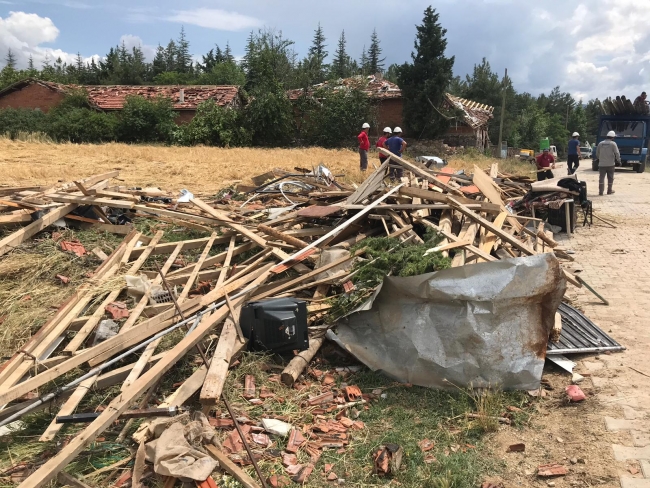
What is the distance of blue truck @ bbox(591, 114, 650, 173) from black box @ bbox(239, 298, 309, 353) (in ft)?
70.0

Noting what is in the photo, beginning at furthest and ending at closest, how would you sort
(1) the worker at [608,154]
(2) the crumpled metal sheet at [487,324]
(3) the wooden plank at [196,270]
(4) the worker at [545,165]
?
(1) the worker at [608,154]
(4) the worker at [545,165]
(3) the wooden plank at [196,270]
(2) the crumpled metal sheet at [487,324]

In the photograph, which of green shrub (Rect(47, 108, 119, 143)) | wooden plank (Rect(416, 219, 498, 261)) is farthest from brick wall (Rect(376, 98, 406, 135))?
wooden plank (Rect(416, 219, 498, 261))

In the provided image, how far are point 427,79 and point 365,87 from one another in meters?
4.78

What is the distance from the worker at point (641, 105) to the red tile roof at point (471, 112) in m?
9.42

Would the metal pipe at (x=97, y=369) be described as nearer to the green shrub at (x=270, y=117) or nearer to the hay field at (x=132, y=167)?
the hay field at (x=132, y=167)

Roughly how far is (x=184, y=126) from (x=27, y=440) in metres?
31.0

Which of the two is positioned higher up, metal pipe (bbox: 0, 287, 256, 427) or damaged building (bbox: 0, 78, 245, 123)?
damaged building (bbox: 0, 78, 245, 123)

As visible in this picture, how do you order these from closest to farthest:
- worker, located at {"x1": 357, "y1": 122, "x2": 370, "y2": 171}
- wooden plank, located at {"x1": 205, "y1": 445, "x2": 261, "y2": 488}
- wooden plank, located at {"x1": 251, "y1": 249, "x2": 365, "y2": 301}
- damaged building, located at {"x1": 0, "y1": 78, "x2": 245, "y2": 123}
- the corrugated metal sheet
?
1. wooden plank, located at {"x1": 205, "y1": 445, "x2": 261, "y2": 488}
2. the corrugated metal sheet
3. wooden plank, located at {"x1": 251, "y1": 249, "x2": 365, "y2": 301}
4. worker, located at {"x1": 357, "y1": 122, "x2": 370, "y2": 171}
5. damaged building, located at {"x1": 0, "y1": 78, "x2": 245, "y2": 123}

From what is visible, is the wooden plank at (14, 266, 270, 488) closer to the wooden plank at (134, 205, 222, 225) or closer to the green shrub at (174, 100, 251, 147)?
the wooden plank at (134, 205, 222, 225)

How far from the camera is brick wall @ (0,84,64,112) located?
35.4 m

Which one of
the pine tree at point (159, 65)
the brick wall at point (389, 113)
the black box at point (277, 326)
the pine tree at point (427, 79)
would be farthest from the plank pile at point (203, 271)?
the pine tree at point (159, 65)

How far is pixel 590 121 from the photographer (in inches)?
2943

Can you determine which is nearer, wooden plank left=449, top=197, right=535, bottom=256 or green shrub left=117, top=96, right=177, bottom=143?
wooden plank left=449, top=197, right=535, bottom=256

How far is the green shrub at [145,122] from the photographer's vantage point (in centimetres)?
3122
